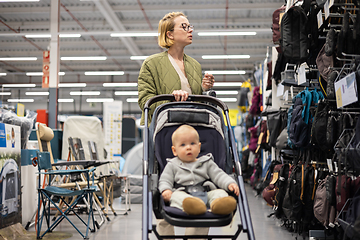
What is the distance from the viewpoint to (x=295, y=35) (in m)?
3.58

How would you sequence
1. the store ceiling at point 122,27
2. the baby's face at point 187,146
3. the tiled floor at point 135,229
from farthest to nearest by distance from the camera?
the store ceiling at point 122,27
the tiled floor at point 135,229
the baby's face at point 187,146

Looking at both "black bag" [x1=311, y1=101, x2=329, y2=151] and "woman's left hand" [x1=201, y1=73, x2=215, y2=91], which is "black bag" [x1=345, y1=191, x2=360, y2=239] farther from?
"woman's left hand" [x1=201, y1=73, x2=215, y2=91]

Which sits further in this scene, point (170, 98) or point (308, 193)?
point (308, 193)

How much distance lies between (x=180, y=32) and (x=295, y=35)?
1648 mm

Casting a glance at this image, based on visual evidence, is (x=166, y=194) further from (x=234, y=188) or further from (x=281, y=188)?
(x=281, y=188)

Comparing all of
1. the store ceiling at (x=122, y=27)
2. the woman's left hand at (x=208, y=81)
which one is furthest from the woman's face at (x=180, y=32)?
the store ceiling at (x=122, y=27)

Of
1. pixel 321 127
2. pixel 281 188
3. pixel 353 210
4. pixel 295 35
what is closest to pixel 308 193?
pixel 281 188

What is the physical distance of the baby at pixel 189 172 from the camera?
1.91 m

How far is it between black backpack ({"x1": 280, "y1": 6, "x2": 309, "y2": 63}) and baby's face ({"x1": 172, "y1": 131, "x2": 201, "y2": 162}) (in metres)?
1.93

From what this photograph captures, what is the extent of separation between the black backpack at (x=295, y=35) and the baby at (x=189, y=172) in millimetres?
1883

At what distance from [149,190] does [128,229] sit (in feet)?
9.28

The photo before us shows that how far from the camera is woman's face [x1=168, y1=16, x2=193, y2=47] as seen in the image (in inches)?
93.7

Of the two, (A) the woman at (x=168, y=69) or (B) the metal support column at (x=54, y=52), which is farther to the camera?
(B) the metal support column at (x=54, y=52)

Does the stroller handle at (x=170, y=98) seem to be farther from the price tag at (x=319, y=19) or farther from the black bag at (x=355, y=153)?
the price tag at (x=319, y=19)
